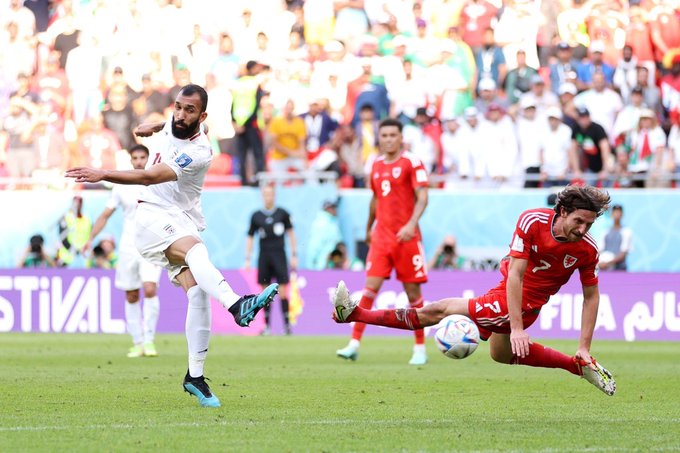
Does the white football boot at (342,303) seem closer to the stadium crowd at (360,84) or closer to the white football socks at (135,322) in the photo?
the white football socks at (135,322)

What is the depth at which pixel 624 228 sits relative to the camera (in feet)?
71.8

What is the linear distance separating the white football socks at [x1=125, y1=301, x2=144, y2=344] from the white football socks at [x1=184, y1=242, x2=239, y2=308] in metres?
6.52

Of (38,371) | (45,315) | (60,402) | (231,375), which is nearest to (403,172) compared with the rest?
(231,375)

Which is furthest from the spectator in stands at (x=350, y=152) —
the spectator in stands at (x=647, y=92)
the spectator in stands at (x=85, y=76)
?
the spectator in stands at (x=647, y=92)

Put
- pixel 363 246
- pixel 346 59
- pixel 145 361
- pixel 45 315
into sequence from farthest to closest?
pixel 346 59, pixel 363 246, pixel 45 315, pixel 145 361

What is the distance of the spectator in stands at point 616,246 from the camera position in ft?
70.5

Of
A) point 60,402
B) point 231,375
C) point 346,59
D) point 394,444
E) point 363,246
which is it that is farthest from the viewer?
point 346,59

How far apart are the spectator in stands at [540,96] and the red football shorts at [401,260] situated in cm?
856

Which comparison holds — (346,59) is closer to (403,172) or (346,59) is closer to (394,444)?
(403,172)

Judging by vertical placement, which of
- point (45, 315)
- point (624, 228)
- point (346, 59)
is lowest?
point (45, 315)

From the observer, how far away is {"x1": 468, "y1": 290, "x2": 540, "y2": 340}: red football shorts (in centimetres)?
934

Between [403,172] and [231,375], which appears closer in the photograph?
[231,375]

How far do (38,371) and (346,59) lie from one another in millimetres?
13521

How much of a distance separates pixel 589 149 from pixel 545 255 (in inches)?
532
